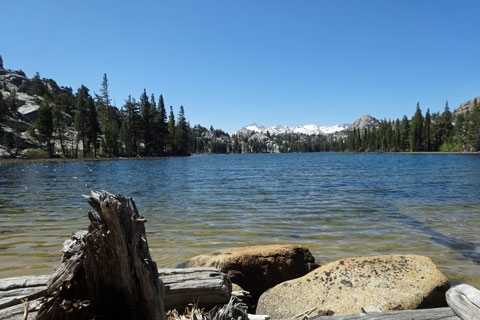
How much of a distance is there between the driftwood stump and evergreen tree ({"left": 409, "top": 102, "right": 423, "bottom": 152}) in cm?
15506

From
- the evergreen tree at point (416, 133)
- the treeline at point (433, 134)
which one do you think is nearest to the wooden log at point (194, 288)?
the treeline at point (433, 134)

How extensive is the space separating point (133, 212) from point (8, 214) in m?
13.5

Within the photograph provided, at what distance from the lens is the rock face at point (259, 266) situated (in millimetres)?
5211

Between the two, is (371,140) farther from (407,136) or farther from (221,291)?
(221,291)

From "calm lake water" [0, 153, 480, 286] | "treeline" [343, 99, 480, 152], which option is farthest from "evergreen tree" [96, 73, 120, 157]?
"treeline" [343, 99, 480, 152]

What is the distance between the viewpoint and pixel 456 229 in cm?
913

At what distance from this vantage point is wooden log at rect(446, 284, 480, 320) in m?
2.18

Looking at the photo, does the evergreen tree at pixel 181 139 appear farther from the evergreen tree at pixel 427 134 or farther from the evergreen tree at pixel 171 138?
the evergreen tree at pixel 427 134

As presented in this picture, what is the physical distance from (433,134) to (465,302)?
158m

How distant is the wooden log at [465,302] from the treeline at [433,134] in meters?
128

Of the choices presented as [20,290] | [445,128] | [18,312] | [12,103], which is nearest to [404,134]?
[445,128]

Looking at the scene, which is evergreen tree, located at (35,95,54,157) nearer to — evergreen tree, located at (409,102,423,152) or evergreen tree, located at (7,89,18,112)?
evergreen tree, located at (7,89,18,112)

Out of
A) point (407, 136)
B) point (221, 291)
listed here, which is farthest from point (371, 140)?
point (221, 291)

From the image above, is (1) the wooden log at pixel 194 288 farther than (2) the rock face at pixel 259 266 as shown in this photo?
No
